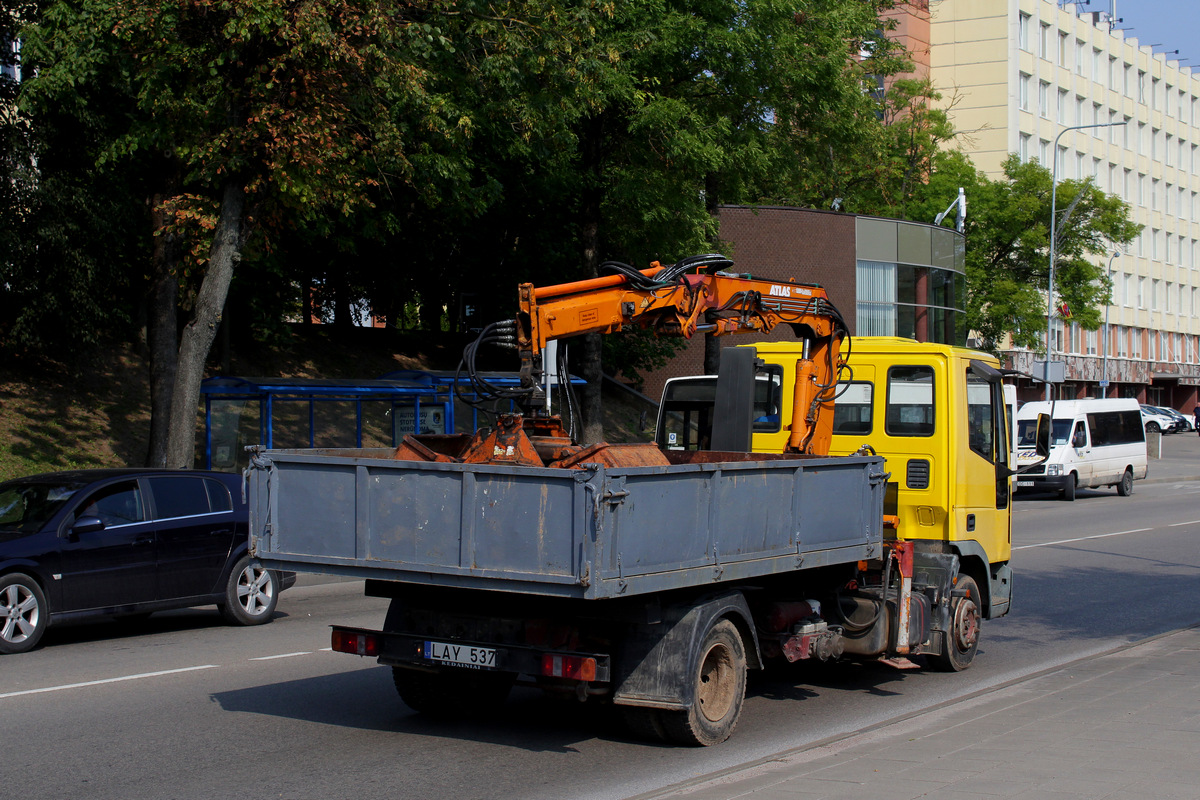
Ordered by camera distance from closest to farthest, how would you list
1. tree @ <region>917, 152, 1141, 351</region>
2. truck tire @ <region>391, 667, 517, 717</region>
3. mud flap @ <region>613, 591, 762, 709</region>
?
mud flap @ <region>613, 591, 762, 709</region> → truck tire @ <region>391, 667, 517, 717</region> → tree @ <region>917, 152, 1141, 351</region>

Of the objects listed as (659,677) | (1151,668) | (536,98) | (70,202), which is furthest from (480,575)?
(70,202)

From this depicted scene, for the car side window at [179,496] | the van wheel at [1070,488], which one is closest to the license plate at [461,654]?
the car side window at [179,496]

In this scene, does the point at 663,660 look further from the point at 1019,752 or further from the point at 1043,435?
the point at 1043,435

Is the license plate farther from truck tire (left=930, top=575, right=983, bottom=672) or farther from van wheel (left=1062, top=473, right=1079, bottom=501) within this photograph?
van wheel (left=1062, top=473, right=1079, bottom=501)

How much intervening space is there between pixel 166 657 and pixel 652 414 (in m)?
26.4

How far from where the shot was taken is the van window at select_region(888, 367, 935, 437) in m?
9.34

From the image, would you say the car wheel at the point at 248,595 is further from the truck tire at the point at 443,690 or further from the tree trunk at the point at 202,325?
the tree trunk at the point at 202,325

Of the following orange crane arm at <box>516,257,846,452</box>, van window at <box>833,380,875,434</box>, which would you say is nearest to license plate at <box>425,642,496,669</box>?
orange crane arm at <box>516,257,846,452</box>

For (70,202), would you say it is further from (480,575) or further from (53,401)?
(480,575)

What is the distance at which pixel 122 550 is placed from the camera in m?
10.7

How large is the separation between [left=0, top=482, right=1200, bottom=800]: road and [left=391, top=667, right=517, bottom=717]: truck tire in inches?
5.9

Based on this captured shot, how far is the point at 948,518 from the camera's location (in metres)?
9.18

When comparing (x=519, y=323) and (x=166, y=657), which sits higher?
(x=519, y=323)

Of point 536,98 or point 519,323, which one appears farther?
point 536,98
